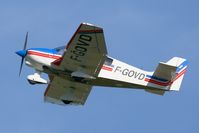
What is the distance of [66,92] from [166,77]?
16.6ft

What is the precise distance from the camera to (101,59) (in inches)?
1131

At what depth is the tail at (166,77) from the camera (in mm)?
30062

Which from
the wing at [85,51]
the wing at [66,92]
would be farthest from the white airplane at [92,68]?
the wing at [66,92]

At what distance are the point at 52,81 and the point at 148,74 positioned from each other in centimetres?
464

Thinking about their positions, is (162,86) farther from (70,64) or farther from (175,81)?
(70,64)

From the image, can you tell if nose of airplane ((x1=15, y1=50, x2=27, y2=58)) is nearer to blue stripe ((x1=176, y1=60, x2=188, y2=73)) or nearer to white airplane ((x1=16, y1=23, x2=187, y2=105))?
white airplane ((x1=16, y1=23, x2=187, y2=105))

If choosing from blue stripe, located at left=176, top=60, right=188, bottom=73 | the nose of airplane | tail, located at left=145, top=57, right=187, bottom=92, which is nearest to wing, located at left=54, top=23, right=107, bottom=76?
the nose of airplane

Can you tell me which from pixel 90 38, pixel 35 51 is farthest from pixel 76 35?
pixel 35 51

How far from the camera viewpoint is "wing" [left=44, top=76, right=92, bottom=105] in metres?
31.8

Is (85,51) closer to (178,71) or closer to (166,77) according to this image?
(166,77)

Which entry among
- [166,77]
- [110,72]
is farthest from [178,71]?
[110,72]

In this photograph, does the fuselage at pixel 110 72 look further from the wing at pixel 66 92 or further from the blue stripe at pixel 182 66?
the wing at pixel 66 92

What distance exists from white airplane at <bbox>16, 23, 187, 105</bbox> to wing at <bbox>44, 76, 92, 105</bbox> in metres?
0.14

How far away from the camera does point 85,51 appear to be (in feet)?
93.9
